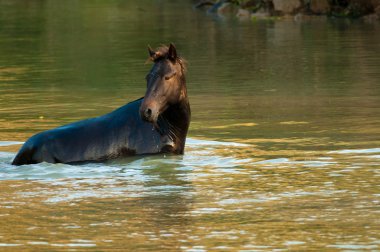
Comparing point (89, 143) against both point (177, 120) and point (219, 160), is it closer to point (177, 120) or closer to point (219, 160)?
point (177, 120)

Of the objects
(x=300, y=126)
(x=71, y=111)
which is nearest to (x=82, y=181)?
(x=300, y=126)

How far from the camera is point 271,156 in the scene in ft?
46.9

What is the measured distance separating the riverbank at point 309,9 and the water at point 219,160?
9209mm

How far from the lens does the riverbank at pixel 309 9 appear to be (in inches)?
1674

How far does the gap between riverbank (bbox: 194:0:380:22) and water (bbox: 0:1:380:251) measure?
363 inches

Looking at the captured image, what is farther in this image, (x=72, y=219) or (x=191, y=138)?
(x=191, y=138)

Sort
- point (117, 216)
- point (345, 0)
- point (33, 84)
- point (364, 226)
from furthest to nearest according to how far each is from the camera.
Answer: point (345, 0) → point (33, 84) → point (117, 216) → point (364, 226)

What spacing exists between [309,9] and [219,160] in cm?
3104

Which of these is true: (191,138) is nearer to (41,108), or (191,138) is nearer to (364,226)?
(41,108)

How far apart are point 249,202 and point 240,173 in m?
1.74

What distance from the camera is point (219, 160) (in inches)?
559

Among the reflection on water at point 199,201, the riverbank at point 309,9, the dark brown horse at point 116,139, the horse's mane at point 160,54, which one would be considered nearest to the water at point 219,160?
the reflection on water at point 199,201

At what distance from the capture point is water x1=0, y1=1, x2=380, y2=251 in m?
10.2

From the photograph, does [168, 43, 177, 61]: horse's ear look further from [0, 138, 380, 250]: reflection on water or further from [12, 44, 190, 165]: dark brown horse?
[0, 138, 380, 250]: reflection on water
